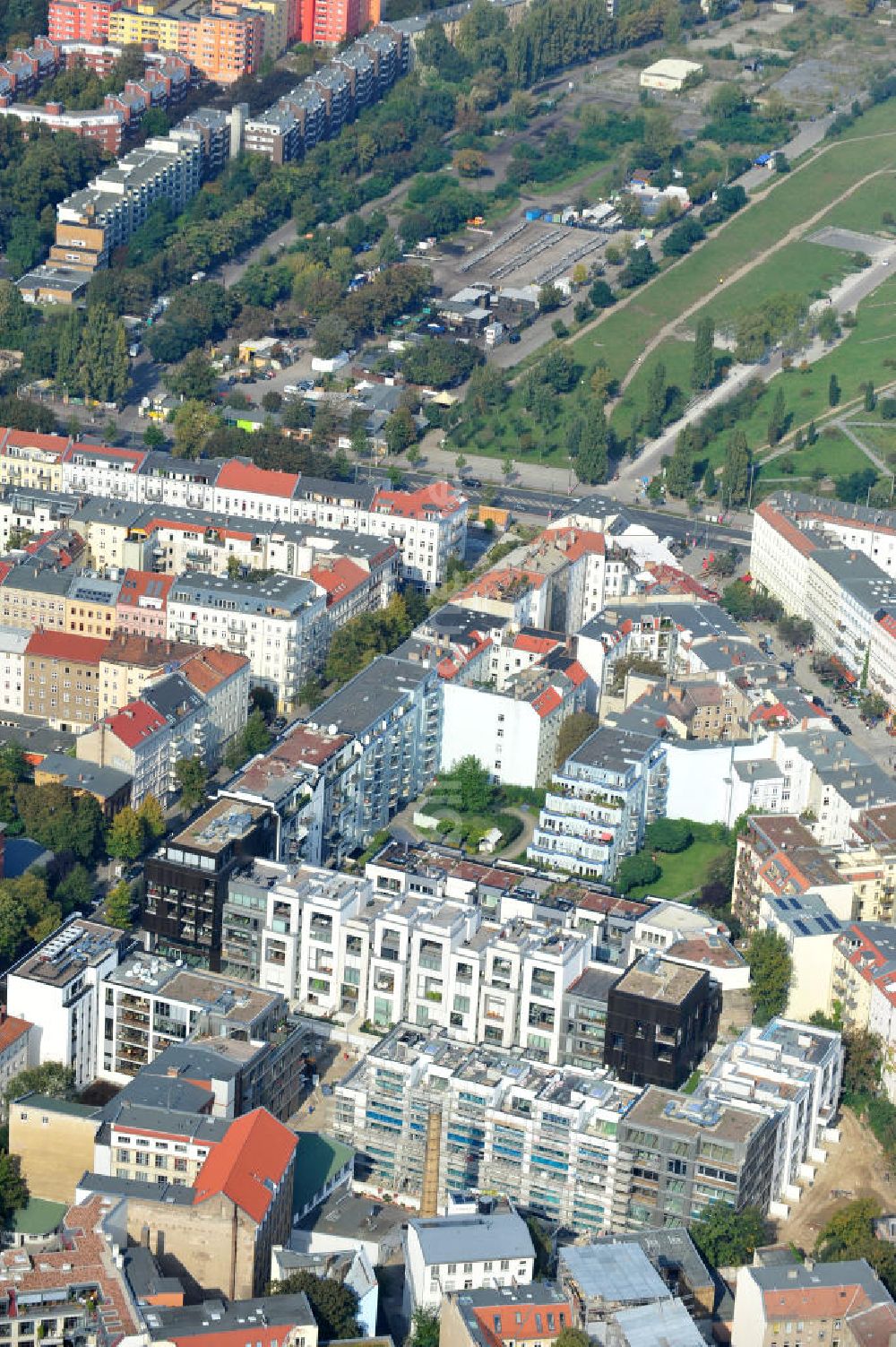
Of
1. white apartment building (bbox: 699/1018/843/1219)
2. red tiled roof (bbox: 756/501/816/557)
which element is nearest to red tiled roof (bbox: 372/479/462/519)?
red tiled roof (bbox: 756/501/816/557)

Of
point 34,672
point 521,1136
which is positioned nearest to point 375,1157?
point 521,1136

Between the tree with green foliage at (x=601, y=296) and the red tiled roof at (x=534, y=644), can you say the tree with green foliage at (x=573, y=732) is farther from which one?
the tree with green foliage at (x=601, y=296)

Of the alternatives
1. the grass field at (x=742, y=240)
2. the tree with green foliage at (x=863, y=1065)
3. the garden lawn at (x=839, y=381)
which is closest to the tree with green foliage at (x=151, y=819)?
the tree with green foliage at (x=863, y=1065)

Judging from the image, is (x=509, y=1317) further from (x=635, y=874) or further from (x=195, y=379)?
(x=195, y=379)

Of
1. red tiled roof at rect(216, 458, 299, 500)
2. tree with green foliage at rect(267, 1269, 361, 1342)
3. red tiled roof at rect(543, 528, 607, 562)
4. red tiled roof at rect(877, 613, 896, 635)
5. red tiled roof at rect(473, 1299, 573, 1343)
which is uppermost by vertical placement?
red tiled roof at rect(473, 1299, 573, 1343)

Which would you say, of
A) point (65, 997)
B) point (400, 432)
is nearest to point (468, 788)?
point (65, 997)

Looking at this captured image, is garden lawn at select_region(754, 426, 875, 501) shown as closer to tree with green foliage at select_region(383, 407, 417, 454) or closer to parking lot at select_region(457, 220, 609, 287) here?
tree with green foliage at select_region(383, 407, 417, 454)
